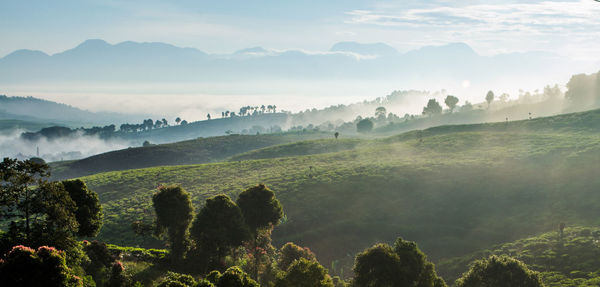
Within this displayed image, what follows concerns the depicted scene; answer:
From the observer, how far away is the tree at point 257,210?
161 ft

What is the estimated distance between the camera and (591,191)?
236 ft

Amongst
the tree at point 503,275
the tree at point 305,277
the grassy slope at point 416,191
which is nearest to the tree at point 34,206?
the tree at point 305,277

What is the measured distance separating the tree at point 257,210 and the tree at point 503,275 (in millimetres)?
23369

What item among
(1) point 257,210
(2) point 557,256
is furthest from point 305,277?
(2) point 557,256

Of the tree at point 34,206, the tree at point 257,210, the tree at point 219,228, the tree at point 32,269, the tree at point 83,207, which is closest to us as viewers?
the tree at point 32,269

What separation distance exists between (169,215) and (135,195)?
5711cm

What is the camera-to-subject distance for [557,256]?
51.2m

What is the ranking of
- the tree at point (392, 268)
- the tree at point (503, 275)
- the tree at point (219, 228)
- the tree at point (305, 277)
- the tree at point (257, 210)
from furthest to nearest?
1. the tree at point (257, 210)
2. the tree at point (219, 228)
3. the tree at point (392, 268)
4. the tree at point (503, 275)
5. the tree at point (305, 277)

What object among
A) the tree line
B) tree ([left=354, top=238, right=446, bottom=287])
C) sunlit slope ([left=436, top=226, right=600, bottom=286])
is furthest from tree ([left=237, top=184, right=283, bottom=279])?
sunlit slope ([left=436, top=226, right=600, bottom=286])

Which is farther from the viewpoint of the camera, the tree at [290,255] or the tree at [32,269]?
the tree at [290,255]

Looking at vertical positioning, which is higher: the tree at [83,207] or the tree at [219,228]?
the tree at [83,207]

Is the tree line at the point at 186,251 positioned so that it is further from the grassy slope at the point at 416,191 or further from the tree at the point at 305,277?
the grassy slope at the point at 416,191

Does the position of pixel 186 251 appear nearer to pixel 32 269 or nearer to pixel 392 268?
pixel 32 269

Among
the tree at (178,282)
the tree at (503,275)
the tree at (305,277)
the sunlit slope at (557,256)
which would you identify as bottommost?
the sunlit slope at (557,256)
